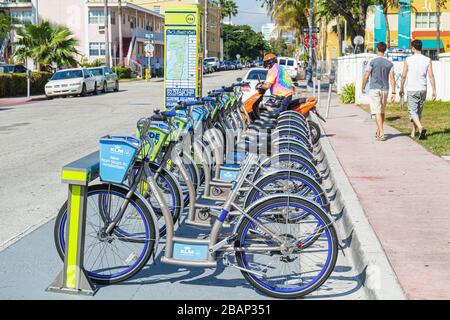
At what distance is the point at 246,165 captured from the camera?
5.59 m

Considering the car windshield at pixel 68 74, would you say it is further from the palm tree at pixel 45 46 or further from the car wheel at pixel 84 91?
the palm tree at pixel 45 46

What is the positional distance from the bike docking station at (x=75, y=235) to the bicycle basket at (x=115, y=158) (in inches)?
4.4

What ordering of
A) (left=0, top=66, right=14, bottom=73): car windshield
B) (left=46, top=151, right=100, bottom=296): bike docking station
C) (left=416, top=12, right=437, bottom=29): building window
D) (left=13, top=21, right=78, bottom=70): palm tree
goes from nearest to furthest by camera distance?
(left=46, top=151, right=100, bottom=296): bike docking station
(left=0, top=66, right=14, bottom=73): car windshield
(left=13, top=21, right=78, bottom=70): palm tree
(left=416, top=12, right=437, bottom=29): building window

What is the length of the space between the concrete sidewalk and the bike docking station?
2.46 meters

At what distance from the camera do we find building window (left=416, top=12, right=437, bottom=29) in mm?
58156

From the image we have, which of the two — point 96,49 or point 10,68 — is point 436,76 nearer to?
point 10,68

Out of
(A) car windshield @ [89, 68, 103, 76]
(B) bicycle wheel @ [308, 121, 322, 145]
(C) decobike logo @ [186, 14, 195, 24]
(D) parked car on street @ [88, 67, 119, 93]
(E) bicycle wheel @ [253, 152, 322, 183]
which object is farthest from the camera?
(A) car windshield @ [89, 68, 103, 76]

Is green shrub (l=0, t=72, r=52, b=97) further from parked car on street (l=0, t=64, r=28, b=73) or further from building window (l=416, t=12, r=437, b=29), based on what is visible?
building window (l=416, t=12, r=437, b=29)

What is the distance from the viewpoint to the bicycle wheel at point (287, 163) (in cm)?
648

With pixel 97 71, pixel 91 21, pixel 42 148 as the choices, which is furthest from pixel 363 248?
pixel 91 21

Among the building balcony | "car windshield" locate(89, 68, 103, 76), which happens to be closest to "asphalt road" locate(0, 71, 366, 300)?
"car windshield" locate(89, 68, 103, 76)
